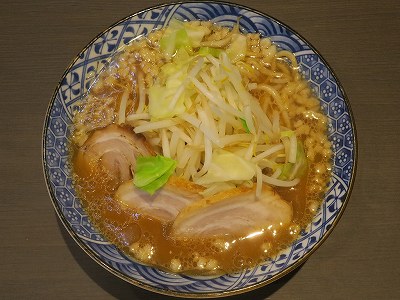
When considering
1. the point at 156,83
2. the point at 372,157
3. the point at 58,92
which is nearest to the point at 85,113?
the point at 58,92

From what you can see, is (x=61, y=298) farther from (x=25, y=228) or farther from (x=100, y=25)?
(x=100, y=25)

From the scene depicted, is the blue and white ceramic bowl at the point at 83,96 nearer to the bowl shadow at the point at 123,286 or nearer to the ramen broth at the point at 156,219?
the ramen broth at the point at 156,219

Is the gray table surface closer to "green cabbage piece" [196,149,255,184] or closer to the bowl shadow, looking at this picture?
the bowl shadow

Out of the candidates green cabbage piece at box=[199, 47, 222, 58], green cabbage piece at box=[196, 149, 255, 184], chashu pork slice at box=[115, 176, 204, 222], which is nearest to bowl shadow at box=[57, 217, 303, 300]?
chashu pork slice at box=[115, 176, 204, 222]

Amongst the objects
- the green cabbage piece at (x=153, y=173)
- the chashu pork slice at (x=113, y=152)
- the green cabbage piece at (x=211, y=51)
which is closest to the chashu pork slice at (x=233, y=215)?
the green cabbage piece at (x=153, y=173)

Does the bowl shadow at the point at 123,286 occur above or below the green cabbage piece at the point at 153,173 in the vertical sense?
below

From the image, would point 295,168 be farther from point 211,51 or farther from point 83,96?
point 83,96
